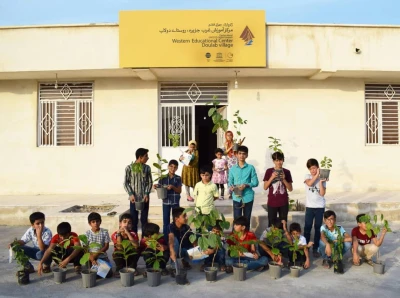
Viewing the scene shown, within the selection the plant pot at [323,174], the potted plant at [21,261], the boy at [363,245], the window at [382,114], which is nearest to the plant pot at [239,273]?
the boy at [363,245]

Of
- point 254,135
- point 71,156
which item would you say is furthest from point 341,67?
point 71,156

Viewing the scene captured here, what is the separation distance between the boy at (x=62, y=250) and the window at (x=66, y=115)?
495cm

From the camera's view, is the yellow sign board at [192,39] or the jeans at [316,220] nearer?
the jeans at [316,220]

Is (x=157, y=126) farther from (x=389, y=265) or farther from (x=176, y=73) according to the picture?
(x=389, y=265)

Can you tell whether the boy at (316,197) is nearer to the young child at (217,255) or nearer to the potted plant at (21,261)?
the young child at (217,255)

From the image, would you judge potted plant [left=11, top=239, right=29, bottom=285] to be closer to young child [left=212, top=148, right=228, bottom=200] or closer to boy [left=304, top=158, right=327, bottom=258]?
boy [left=304, top=158, right=327, bottom=258]

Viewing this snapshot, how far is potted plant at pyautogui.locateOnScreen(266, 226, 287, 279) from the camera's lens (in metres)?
4.19

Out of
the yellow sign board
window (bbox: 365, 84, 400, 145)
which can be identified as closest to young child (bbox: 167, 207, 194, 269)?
the yellow sign board

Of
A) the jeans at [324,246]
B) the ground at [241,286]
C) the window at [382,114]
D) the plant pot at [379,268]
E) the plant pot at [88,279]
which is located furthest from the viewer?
the window at [382,114]

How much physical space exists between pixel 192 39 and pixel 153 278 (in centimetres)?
535

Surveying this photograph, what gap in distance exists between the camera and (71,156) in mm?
8930

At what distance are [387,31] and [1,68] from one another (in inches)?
335

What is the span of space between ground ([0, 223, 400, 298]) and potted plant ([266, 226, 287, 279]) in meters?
0.09

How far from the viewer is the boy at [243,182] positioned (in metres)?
5.12
